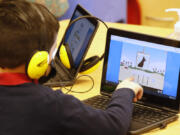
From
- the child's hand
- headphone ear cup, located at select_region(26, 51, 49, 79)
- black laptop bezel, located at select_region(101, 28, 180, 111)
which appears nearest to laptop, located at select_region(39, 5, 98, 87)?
black laptop bezel, located at select_region(101, 28, 180, 111)

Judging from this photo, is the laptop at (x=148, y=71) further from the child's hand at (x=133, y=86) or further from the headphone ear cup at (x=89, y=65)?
the headphone ear cup at (x=89, y=65)

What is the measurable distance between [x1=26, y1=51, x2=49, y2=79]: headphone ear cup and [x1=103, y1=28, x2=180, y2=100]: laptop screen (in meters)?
0.39

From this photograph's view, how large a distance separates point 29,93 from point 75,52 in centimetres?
61

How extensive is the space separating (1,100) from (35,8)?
0.96 feet

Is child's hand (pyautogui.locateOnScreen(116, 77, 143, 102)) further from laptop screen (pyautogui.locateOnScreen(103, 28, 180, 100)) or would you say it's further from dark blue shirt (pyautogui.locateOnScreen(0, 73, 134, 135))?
dark blue shirt (pyautogui.locateOnScreen(0, 73, 134, 135))

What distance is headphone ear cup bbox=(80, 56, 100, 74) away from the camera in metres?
1.58

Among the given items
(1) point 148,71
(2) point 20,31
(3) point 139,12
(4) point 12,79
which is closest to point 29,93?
(4) point 12,79

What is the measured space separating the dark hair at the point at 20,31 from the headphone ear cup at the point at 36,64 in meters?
0.02

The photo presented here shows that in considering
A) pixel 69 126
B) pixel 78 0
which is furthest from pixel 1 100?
pixel 78 0

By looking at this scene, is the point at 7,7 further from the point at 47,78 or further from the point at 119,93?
the point at 47,78

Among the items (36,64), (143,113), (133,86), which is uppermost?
(36,64)

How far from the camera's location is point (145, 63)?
1.29 m

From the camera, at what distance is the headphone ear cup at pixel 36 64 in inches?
39.6

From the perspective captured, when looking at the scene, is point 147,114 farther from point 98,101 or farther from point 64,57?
point 64,57
